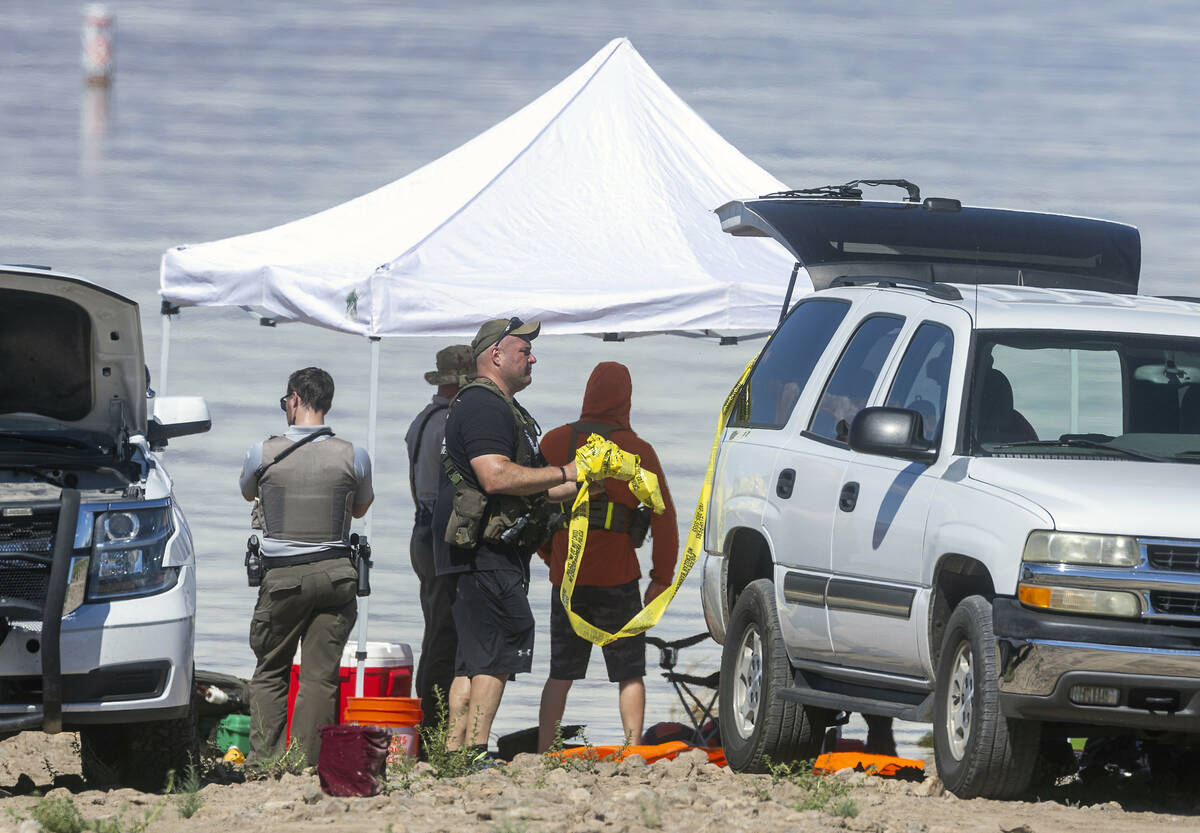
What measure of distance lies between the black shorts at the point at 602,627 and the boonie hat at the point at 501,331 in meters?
1.33

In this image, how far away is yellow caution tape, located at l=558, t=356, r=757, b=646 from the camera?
8633 millimetres

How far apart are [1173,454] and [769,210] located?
2329mm

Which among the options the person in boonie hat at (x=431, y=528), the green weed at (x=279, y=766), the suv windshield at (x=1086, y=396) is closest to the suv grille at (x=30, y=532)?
the green weed at (x=279, y=766)

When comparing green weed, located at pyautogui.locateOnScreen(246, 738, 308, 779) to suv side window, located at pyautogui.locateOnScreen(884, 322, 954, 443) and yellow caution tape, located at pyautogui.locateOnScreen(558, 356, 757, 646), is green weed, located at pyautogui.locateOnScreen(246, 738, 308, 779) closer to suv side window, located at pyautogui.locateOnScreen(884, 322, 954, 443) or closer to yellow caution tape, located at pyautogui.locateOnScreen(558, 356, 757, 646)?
yellow caution tape, located at pyautogui.locateOnScreen(558, 356, 757, 646)

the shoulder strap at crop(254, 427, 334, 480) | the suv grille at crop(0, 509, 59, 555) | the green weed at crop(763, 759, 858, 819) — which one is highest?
the shoulder strap at crop(254, 427, 334, 480)

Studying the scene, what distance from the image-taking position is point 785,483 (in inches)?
319

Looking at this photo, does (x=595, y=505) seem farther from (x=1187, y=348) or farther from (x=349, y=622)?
(x=1187, y=348)

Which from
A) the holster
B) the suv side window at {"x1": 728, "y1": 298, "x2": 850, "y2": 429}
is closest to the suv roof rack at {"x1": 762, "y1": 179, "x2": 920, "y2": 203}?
the suv side window at {"x1": 728, "y1": 298, "x2": 850, "y2": 429}

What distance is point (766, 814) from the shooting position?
6.54 meters

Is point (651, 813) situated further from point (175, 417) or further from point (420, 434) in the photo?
point (420, 434)

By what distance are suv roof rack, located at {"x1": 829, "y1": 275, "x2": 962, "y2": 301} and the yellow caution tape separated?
681 mm

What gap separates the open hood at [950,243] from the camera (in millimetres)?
8711

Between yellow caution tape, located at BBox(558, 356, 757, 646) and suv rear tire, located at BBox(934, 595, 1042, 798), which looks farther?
yellow caution tape, located at BBox(558, 356, 757, 646)

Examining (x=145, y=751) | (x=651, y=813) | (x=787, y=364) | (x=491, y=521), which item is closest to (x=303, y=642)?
(x=491, y=521)
